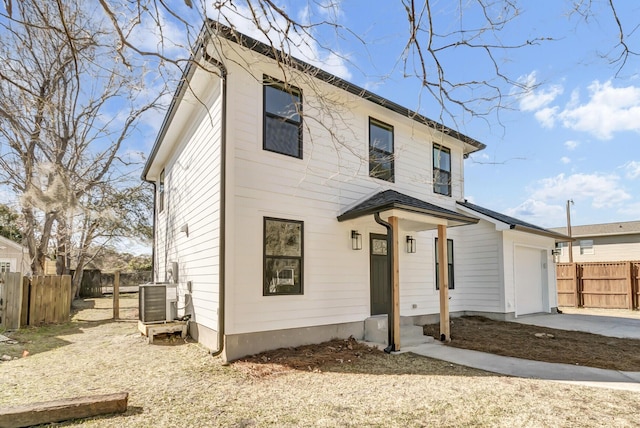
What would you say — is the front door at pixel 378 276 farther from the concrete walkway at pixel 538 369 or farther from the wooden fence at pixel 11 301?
the wooden fence at pixel 11 301

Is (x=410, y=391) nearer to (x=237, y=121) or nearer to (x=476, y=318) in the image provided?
(x=237, y=121)

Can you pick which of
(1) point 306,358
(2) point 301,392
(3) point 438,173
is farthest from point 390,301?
(3) point 438,173

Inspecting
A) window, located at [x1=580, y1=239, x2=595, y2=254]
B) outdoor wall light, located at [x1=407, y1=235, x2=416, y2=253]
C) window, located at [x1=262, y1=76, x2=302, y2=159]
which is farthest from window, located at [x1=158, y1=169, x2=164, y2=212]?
window, located at [x1=580, y1=239, x2=595, y2=254]

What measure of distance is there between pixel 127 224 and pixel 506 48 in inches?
600

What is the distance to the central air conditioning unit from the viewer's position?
7.69 m

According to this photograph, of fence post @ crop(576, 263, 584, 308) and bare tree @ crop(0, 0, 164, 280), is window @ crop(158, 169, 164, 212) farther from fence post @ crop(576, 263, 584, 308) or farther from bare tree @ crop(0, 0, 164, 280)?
fence post @ crop(576, 263, 584, 308)

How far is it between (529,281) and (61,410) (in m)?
12.1

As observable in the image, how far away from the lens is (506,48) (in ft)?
9.82

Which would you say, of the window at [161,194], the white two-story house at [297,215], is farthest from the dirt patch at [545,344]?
the window at [161,194]

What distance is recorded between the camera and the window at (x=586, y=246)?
2397 cm

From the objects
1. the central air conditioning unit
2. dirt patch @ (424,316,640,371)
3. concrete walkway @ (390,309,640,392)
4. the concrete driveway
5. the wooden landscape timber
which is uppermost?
the central air conditioning unit

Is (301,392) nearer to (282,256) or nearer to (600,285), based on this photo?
(282,256)

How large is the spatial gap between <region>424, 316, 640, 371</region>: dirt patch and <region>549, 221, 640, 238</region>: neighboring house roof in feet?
58.0

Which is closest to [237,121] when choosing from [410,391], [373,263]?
[373,263]
